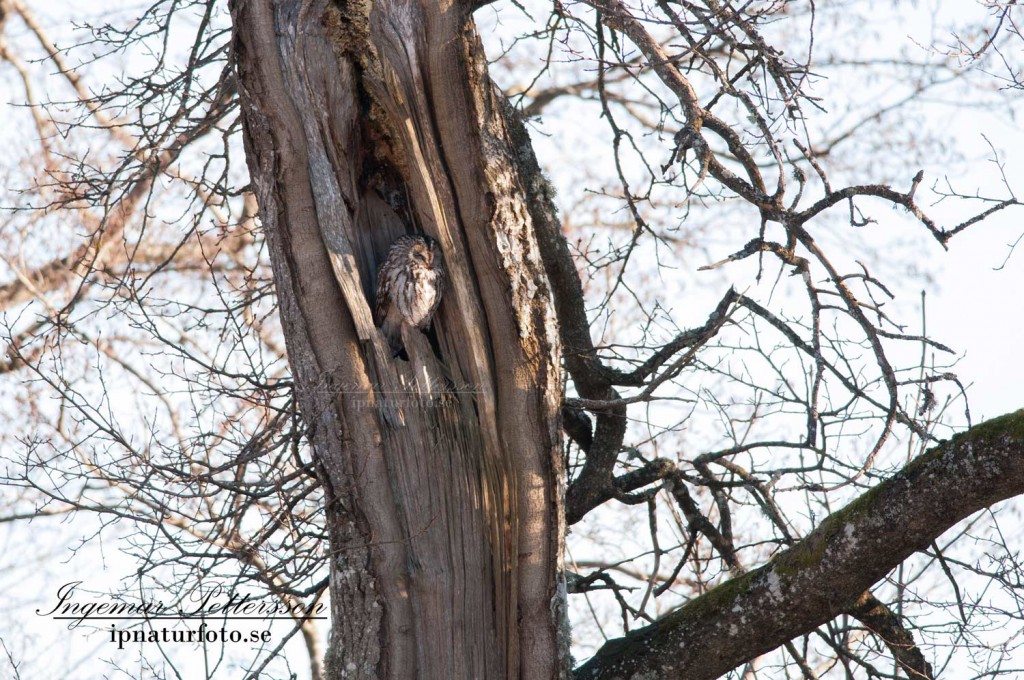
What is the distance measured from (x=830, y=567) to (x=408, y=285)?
1494mm

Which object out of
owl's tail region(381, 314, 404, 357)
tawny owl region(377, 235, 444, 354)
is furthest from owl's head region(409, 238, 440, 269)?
owl's tail region(381, 314, 404, 357)

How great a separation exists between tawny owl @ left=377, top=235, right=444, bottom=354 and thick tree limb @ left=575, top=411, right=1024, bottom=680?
1.23 meters

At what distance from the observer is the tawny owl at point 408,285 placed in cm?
278

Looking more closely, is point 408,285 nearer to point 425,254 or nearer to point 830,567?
point 425,254

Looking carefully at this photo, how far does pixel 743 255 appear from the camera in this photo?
2.87 meters

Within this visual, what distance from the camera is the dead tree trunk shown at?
2723 mm

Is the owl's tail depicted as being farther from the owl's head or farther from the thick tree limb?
the thick tree limb

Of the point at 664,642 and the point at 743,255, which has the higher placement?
the point at 743,255

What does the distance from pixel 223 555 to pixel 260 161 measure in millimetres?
1229

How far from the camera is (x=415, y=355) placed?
2855 mm

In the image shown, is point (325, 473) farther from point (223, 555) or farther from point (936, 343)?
point (936, 343)

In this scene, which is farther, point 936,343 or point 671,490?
point 671,490

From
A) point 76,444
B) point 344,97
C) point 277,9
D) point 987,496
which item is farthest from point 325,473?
point 987,496

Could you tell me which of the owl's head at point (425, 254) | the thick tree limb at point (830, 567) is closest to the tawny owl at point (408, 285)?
the owl's head at point (425, 254)
